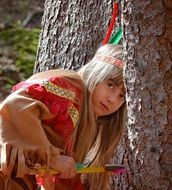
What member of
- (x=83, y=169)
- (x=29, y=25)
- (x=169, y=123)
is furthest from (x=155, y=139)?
(x=29, y=25)

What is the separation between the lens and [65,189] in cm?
292

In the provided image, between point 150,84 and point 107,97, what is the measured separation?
272 millimetres

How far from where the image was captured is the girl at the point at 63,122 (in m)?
2.52

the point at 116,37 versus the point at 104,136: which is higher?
the point at 116,37

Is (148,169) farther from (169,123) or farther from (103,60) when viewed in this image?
(103,60)

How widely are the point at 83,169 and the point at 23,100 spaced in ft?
1.50

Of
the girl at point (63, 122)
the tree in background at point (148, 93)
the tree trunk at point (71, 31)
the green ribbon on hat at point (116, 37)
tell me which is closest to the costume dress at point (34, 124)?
the girl at point (63, 122)

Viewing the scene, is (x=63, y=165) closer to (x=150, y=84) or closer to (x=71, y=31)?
(x=150, y=84)

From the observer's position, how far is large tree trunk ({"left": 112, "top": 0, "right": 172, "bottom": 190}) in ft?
8.26

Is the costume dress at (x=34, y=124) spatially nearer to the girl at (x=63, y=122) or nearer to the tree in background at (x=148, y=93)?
the girl at (x=63, y=122)

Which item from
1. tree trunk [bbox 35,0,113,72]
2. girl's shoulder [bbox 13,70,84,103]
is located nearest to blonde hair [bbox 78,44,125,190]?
girl's shoulder [bbox 13,70,84,103]

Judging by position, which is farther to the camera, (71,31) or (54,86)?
(71,31)

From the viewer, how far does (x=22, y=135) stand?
255 centimetres

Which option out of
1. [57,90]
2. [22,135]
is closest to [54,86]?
[57,90]
